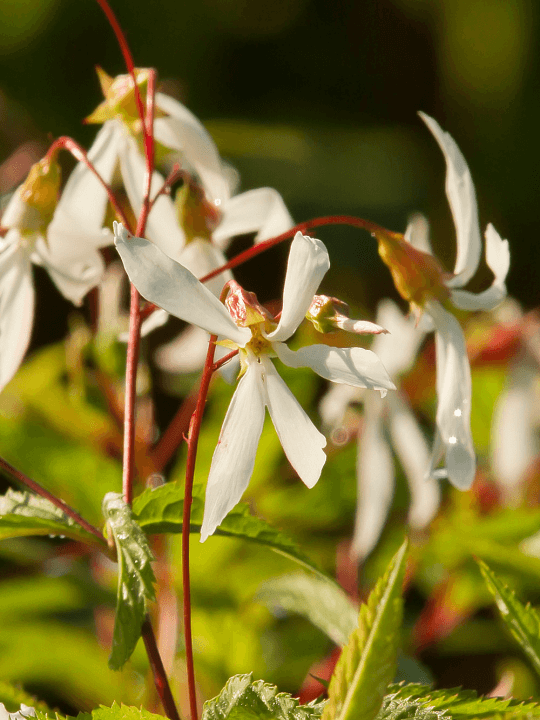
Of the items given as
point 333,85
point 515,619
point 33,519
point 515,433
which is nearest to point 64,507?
point 33,519

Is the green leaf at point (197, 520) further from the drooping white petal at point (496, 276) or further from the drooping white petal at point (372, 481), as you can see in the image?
the drooping white petal at point (372, 481)

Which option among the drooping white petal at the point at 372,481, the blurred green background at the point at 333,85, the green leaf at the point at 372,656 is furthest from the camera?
the blurred green background at the point at 333,85

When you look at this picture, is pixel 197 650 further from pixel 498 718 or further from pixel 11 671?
pixel 498 718

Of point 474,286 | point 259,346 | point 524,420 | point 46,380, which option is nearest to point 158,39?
point 474,286

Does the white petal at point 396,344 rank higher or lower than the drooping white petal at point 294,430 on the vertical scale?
lower

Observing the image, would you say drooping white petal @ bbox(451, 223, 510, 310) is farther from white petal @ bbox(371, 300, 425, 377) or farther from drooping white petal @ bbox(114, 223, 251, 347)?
white petal @ bbox(371, 300, 425, 377)

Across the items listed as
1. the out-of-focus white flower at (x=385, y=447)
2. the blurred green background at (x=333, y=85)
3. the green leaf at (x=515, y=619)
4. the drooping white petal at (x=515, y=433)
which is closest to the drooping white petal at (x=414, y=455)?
the out-of-focus white flower at (x=385, y=447)
